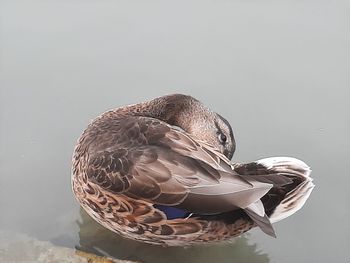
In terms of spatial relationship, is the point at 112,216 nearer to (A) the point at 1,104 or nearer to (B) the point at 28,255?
(B) the point at 28,255

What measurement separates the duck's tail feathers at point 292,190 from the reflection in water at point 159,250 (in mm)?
287

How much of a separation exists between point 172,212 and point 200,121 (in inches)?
36.3

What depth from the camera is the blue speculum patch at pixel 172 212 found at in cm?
294

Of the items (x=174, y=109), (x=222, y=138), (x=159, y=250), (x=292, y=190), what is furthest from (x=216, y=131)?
(x=159, y=250)

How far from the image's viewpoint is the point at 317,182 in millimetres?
3652

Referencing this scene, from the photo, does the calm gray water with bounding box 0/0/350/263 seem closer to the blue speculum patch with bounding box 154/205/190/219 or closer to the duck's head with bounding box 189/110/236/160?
the duck's head with bounding box 189/110/236/160

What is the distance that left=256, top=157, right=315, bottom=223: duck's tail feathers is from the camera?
3.17m

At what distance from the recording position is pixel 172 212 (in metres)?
2.96

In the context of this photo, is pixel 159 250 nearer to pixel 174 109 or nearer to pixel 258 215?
pixel 258 215

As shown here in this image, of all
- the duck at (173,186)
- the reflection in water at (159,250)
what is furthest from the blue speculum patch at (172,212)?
the reflection in water at (159,250)

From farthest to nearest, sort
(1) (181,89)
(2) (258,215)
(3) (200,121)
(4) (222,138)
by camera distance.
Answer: (1) (181,89), (3) (200,121), (4) (222,138), (2) (258,215)

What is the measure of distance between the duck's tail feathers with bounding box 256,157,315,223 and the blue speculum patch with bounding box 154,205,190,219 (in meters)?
0.49

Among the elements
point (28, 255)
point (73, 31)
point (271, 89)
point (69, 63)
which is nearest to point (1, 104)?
point (69, 63)

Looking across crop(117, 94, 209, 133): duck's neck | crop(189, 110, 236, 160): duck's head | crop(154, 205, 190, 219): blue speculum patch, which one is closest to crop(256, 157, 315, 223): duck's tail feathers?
crop(189, 110, 236, 160): duck's head
